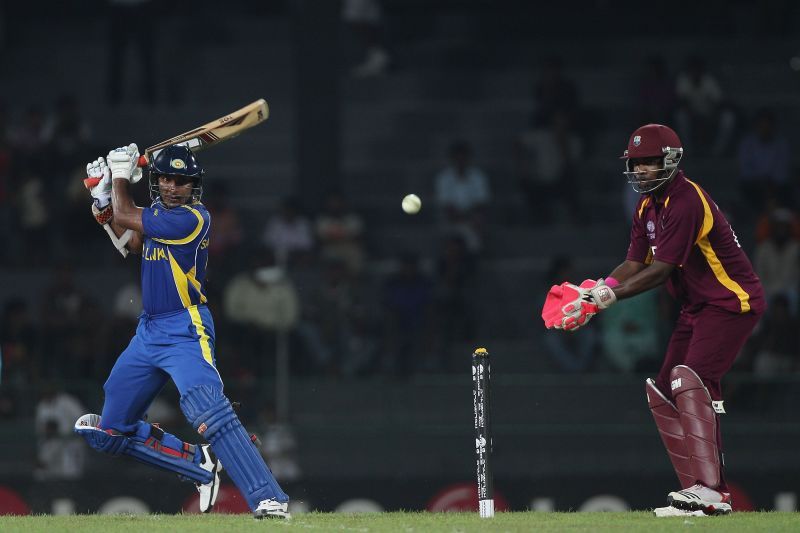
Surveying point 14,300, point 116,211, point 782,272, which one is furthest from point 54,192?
point 116,211

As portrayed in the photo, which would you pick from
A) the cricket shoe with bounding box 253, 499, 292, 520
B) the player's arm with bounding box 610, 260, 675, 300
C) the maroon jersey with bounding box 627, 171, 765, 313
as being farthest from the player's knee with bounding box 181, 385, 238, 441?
the maroon jersey with bounding box 627, 171, 765, 313

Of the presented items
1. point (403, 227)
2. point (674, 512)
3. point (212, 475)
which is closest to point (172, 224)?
point (212, 475)

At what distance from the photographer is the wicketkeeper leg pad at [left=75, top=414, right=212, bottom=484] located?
830cm

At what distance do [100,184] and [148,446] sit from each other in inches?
55.8

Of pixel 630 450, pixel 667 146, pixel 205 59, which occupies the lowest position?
pixel 630 450

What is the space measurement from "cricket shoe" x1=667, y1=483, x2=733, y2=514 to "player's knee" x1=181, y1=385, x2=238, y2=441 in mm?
2287

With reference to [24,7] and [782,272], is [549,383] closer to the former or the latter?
[782,272]

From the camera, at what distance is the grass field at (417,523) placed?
24.8 feet

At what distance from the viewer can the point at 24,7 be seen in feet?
68.9

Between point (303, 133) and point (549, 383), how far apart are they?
17.3 ft

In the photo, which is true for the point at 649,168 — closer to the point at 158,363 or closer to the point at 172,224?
the point at 172,224

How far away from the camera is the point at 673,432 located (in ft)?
26.8

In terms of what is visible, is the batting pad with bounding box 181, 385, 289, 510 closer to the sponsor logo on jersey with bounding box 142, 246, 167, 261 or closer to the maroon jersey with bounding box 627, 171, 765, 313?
the sponsor logo on jersey with bounding box 142, 246, 167, 261

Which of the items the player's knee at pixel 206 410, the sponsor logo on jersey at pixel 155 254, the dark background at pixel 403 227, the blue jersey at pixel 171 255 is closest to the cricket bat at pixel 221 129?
the blue jersey at pixel 171 255
